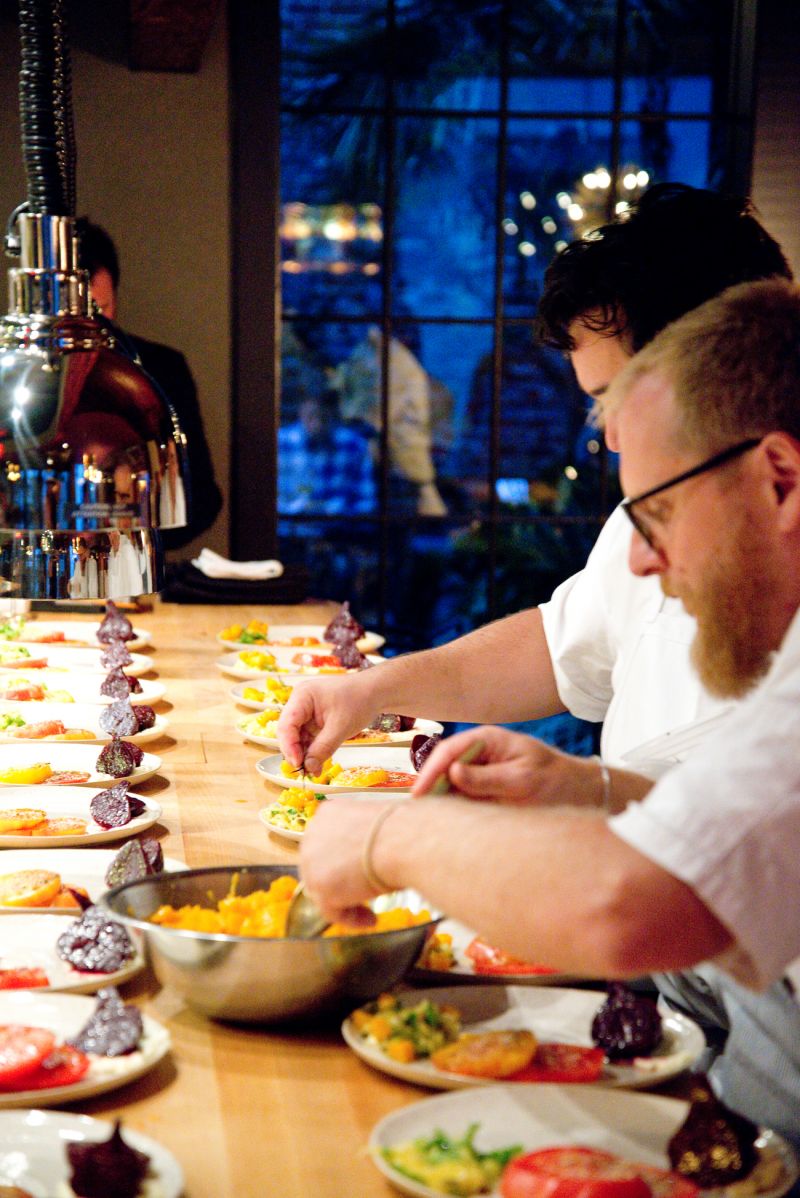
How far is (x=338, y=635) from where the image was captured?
339 cm

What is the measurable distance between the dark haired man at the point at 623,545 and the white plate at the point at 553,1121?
0.92m

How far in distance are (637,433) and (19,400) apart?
25.8 inches

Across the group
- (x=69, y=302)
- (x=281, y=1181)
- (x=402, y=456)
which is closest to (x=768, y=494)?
(x=281, y=1181)

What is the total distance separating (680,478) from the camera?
4.48 ft

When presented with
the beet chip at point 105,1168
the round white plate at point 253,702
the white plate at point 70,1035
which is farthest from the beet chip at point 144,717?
the beet chip at point 105,1168

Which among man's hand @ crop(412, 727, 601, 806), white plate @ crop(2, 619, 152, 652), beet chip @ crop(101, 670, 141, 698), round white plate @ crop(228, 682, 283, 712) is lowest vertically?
white plate @ crop(2, 619, 152, 652)

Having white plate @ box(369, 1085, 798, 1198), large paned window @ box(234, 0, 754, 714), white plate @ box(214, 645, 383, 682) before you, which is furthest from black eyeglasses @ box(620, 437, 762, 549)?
large paned window @ box(234, 0, 754, 714)

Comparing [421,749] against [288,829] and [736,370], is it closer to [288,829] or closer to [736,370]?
[288,829]

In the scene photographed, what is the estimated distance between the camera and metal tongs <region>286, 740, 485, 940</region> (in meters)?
1.41

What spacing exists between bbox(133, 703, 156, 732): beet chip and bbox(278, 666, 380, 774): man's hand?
527 mm

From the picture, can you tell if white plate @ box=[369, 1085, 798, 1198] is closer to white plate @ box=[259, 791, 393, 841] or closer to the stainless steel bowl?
the stainless steel bowl

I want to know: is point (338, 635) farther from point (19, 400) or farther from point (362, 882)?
point (362, 882)

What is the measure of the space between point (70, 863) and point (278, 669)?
1.45 meters

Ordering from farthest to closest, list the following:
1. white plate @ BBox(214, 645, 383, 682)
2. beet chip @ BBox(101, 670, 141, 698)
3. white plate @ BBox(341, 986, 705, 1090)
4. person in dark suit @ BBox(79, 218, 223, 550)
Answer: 1. person in dark suit @ BBox(79, 218, 223, 550)
2. white plate @ BBox(214, 645, 383, 682)
3. beet chip @ BBox(101, 670, 141, 698)
4. white plate @ BBox(341, 986, 705, 1090)
